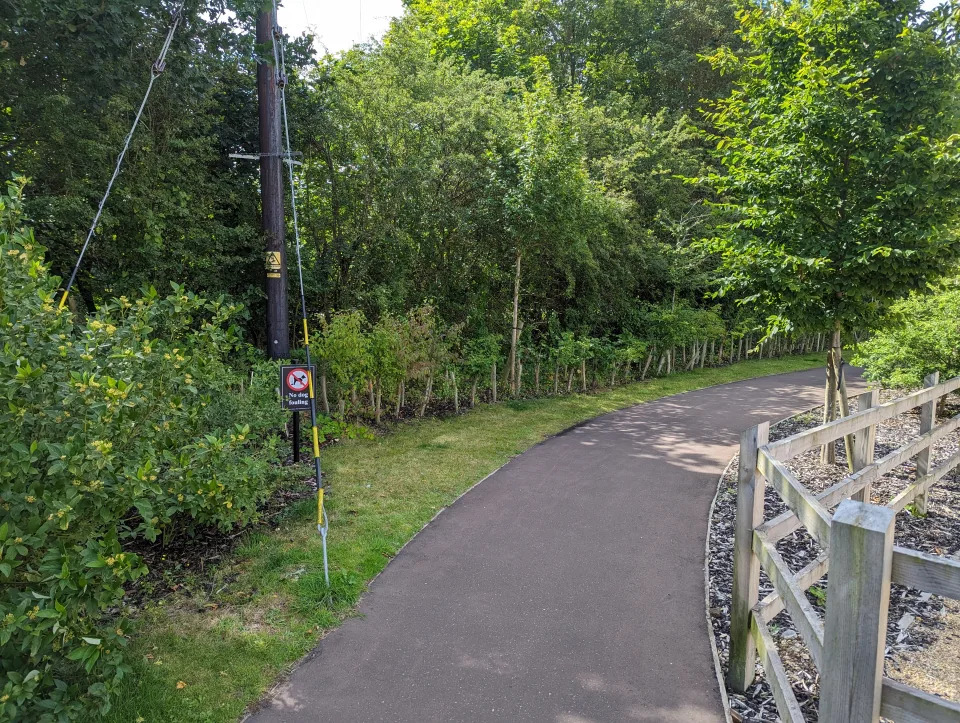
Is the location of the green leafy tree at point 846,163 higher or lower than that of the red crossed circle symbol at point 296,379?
higher

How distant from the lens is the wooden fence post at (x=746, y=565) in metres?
3.71

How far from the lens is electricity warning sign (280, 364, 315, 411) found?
6.75m

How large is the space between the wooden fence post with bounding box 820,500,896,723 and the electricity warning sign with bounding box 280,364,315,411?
Result: 5.62 m

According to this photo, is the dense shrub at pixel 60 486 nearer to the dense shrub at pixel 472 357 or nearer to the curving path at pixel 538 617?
the curving path at pixel 538 617

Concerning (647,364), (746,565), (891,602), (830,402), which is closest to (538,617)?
(746,565)

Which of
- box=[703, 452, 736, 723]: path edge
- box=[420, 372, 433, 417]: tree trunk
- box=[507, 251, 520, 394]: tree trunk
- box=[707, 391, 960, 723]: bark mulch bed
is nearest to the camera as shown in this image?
box=[703, 452, 736, 723]: path edge

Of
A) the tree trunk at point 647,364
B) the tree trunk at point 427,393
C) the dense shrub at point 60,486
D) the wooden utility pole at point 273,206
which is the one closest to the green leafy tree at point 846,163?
the tree trunk at point 427,393

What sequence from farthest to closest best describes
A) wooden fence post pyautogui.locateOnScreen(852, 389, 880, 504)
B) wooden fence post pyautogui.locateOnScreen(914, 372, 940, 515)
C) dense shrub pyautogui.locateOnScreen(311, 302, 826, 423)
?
dense shrub pyautogui.locateOnScreen(311, 302, 826, 423) < wooden fence post pyautogui.locateOnScreen(914, 372, 940, 515) < wooden fence post pyautogui.locateOnScreen(852, 389, 880, 504)

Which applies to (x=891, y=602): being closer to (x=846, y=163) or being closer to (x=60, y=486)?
(x=846, y=163)

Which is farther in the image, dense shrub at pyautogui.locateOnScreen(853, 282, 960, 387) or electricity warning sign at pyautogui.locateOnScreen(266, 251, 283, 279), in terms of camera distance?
dense shrub at pyautogui.locateOnScreen(853, 282, 960, 387)

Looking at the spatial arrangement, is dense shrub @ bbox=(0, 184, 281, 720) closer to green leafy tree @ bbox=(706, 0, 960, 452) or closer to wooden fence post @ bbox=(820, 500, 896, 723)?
wooden fence post @ bbox=(820, 500, 896, 723)

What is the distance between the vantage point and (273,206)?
8516 mm

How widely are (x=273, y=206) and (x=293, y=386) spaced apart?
307 centimetres

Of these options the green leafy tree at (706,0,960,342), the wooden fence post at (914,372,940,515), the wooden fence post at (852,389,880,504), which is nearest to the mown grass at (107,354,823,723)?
the wooden fence post at (852,389,880,504)
